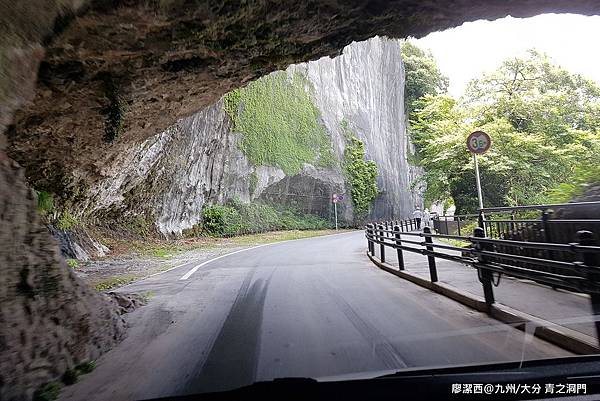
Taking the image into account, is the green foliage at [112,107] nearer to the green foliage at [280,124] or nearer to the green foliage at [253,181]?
the green foliage at [280,124]

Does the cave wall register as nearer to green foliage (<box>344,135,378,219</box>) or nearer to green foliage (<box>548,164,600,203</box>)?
green foliage (<box>548,164,600,203</box>)

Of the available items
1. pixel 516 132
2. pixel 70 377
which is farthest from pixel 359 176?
pixel 70 377

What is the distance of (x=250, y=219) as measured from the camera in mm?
31203

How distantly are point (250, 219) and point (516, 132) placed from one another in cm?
1962

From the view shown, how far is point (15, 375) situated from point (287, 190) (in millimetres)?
33744

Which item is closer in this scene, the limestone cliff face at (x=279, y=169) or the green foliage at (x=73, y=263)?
the green foliage at (x=73, y=263)

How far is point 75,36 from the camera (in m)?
4.95

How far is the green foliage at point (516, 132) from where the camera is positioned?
1728cm

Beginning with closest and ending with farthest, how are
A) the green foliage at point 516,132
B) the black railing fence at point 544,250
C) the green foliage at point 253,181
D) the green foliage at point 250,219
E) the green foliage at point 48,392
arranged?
the green foliage at point 48,392, the black railing fence at point 544,250, the green foliage at point 516,132, the green foliage at point 250,219, the green foliage at point 253,181

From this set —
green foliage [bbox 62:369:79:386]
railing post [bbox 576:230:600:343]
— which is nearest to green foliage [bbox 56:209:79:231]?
green foliage [bbox 62:369:79:386]

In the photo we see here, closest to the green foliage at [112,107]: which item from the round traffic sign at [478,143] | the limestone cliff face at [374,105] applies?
the round traffic sign at [478,143]

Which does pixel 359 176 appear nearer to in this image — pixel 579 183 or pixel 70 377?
pixel 579 183

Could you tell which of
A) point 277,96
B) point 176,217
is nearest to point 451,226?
point 176,217

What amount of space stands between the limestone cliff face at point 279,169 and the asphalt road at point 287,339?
8.94 m
